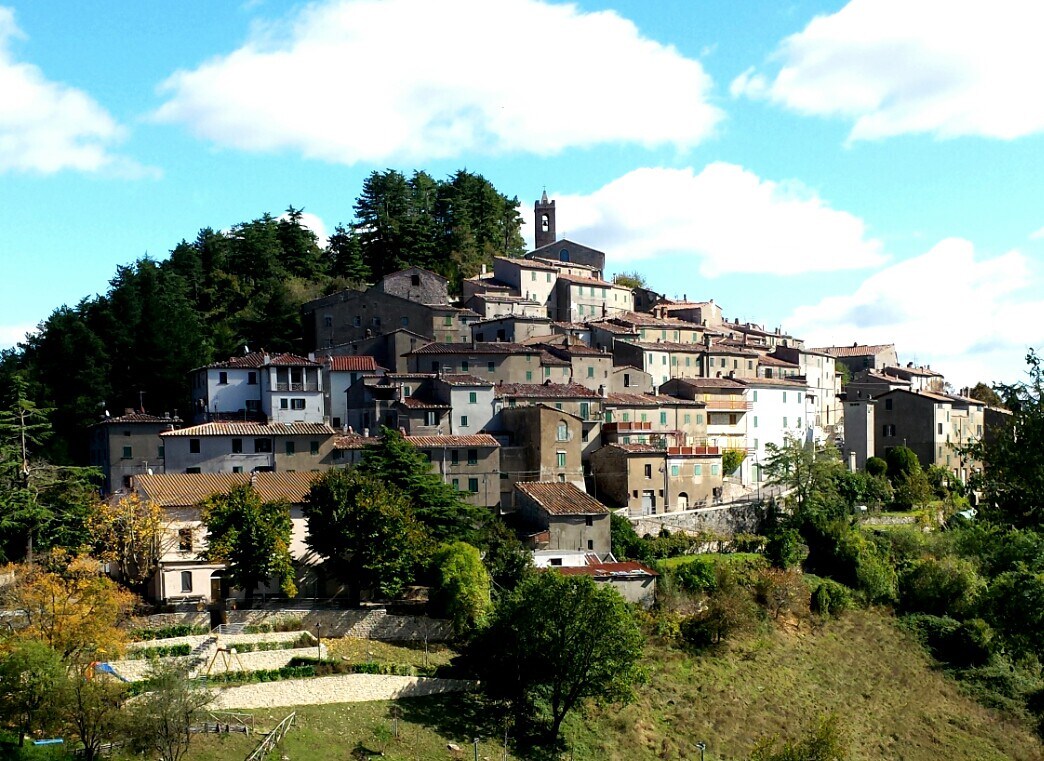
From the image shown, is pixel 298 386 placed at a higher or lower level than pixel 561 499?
higher

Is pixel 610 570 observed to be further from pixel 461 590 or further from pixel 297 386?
pixel 297 386

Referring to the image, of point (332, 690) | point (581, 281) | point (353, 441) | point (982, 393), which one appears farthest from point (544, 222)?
point (332, 690)

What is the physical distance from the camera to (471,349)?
59406 mm

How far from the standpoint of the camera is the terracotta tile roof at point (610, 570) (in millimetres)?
44075

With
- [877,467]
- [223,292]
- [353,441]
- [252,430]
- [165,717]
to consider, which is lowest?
[165,717]

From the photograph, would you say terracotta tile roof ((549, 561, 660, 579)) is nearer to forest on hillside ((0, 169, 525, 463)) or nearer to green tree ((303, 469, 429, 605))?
green tree ((303, 469, 429, 605))

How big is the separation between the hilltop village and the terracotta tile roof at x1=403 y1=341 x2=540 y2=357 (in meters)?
0.16

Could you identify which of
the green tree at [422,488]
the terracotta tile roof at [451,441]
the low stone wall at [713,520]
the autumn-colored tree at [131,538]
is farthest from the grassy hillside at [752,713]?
the terracotta tile roof at [451,441]

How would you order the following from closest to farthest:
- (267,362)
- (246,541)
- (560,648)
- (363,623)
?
(560,648) → (246,541) → (363,623) → (267,362)

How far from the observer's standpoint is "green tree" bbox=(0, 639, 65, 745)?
1121 inches

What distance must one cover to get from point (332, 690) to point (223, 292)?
146 feet

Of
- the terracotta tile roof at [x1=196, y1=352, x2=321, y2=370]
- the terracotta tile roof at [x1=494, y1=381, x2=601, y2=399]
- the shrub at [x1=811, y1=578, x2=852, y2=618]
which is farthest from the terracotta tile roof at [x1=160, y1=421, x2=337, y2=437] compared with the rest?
the shrub at [x1=811, y1=578, x2=852, y2=618]

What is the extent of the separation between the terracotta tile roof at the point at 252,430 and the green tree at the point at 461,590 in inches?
425

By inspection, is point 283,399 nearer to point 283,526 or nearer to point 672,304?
point 283,526
